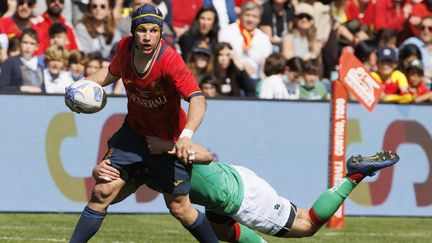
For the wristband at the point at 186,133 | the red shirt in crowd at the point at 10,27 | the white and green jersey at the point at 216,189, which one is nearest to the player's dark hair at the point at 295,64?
the red shirt in crowd at the point at 10,27

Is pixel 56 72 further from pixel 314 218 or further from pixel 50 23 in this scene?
pixel 314 218

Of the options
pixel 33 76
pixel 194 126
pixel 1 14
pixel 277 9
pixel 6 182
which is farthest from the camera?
pixel 277 9

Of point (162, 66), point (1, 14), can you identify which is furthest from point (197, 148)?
point (1, 14)

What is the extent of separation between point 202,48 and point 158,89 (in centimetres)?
605

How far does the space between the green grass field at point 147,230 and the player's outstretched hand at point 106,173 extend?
232 centimetres

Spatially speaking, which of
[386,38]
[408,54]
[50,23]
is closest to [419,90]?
[408,54]

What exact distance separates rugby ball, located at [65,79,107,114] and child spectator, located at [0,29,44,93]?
4.78 m

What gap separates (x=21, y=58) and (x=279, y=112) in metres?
3.20

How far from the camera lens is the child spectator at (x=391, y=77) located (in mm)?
14688

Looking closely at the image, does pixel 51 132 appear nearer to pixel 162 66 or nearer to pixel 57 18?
pixel 57 18

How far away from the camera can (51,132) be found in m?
12.6

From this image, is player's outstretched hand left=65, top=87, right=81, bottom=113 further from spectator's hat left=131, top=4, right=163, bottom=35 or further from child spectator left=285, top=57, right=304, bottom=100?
child spectator left=285, top=57, right=304, bottom=100

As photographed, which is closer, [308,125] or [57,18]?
[308,125]

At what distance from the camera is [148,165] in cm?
822
